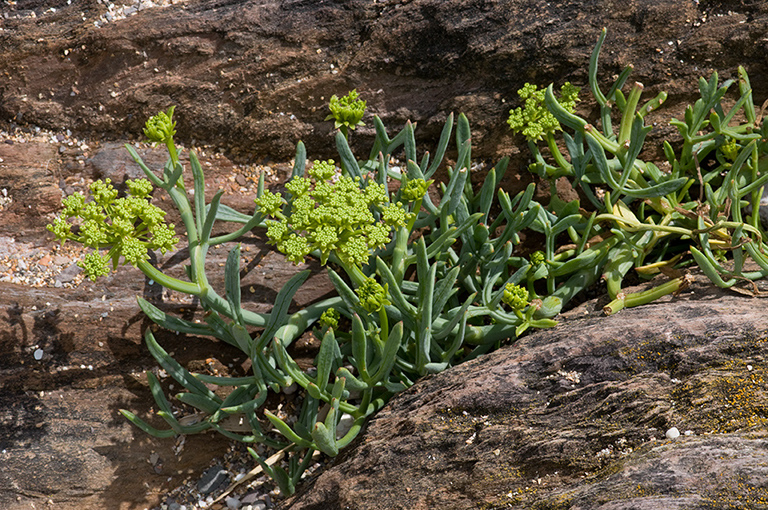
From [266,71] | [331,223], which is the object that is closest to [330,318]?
[331,223]

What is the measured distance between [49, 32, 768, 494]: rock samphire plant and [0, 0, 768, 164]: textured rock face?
1.30ft

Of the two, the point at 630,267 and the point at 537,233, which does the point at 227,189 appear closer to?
the point at 537,233

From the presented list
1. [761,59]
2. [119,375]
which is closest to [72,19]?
[119,375]

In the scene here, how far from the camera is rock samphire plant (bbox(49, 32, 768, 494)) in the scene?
2.24 meters

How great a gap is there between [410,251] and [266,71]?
1.39m

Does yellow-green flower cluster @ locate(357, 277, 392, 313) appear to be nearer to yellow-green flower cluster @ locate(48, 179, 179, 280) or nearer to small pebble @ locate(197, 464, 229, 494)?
yellow-green flower cluster @ locate(48, 179, 179, 280)

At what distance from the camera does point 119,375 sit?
2.85 meters

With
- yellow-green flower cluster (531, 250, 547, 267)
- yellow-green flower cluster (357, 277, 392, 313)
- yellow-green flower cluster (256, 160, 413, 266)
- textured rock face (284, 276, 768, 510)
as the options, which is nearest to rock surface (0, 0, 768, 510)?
textured rock face (284, 276, 768, 510)

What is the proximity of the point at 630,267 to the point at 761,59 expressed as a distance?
1411 mm

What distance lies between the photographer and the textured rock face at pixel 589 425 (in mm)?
1666

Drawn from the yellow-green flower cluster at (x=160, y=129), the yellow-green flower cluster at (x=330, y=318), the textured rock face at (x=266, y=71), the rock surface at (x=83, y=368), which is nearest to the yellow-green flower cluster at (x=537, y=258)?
the textured rock face at (x=266, y=71)

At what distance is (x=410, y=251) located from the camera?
9.14 feet

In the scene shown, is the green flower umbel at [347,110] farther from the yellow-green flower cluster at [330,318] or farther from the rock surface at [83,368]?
the yellow-green flower cluster at [330,318]

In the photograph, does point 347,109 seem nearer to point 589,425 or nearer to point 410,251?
point 410,251
